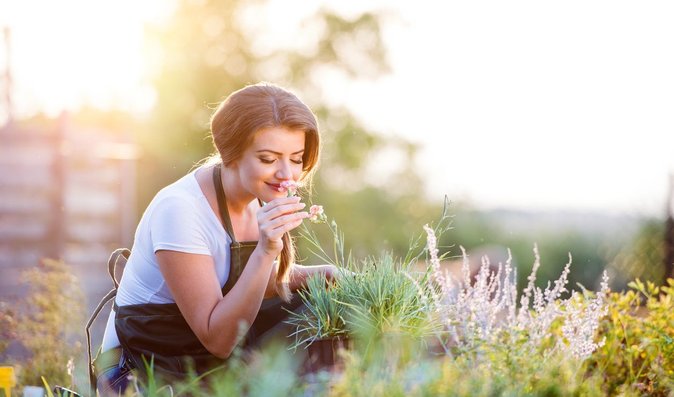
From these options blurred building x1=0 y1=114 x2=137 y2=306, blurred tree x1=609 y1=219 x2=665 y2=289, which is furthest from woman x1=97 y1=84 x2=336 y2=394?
blurred building x1=0 y1=114 x2=137 y2=306

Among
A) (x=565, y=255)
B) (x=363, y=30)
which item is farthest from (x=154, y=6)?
(x=565, y=255)

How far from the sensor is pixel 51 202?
1037cm

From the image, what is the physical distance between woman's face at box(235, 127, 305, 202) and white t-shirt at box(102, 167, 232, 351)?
0.72ft

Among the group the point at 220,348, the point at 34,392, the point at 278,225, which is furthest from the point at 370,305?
the point at 34,392

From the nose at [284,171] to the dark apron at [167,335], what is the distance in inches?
12.1

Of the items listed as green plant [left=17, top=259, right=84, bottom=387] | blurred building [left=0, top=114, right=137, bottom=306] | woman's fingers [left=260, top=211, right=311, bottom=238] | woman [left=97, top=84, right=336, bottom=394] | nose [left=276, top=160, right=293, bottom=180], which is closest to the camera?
woman's fingers [left=260, top=211, right=311, bottom=238]

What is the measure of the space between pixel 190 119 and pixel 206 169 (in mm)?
11462

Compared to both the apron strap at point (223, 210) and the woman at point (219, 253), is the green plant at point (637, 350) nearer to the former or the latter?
the woman at point (219, 253)

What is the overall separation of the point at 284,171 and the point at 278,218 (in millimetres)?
298

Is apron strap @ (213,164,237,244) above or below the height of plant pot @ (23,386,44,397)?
above

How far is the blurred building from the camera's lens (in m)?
10.2

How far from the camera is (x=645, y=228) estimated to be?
826 cm

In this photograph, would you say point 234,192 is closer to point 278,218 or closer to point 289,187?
point 289,187

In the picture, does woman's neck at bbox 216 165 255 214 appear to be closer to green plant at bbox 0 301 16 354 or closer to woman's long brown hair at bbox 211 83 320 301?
woman's long brown hair at bbox 211 83 320 301
